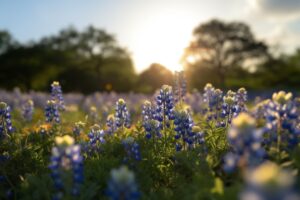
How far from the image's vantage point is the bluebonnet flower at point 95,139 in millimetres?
7074

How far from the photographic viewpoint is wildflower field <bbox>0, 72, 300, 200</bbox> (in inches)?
140

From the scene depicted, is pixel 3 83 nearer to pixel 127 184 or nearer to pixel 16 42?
pixel 16 42

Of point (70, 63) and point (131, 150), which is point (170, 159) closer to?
point (131, 150)

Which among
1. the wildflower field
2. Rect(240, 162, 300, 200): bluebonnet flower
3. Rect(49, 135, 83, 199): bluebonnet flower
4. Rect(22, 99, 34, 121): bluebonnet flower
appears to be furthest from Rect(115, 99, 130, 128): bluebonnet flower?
Rect(240, 162, 300, 200): bluebonnet flower

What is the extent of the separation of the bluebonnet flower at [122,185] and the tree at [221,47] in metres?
44.6

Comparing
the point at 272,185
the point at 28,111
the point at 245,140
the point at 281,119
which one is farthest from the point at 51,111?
the point at 272,185

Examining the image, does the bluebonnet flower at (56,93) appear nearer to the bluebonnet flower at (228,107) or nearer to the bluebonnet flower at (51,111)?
the bluebonnet flower at (51,111)

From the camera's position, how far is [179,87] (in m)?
9.67

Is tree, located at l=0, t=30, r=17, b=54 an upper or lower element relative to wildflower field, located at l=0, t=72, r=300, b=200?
upper

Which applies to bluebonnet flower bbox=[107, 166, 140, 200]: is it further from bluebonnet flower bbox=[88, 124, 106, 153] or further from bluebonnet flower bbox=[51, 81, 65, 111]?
bluebonnet flower bbox=[51, 81, 65, 111]

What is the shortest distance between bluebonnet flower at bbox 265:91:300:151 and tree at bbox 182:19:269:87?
42.9 metres

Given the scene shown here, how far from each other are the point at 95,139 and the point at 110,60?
42.0 metres

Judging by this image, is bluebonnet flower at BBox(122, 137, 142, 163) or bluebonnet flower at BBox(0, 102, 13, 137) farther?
bluebonnet flower at BBox(0, 102, 13, 137)

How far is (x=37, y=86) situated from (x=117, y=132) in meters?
42.7
